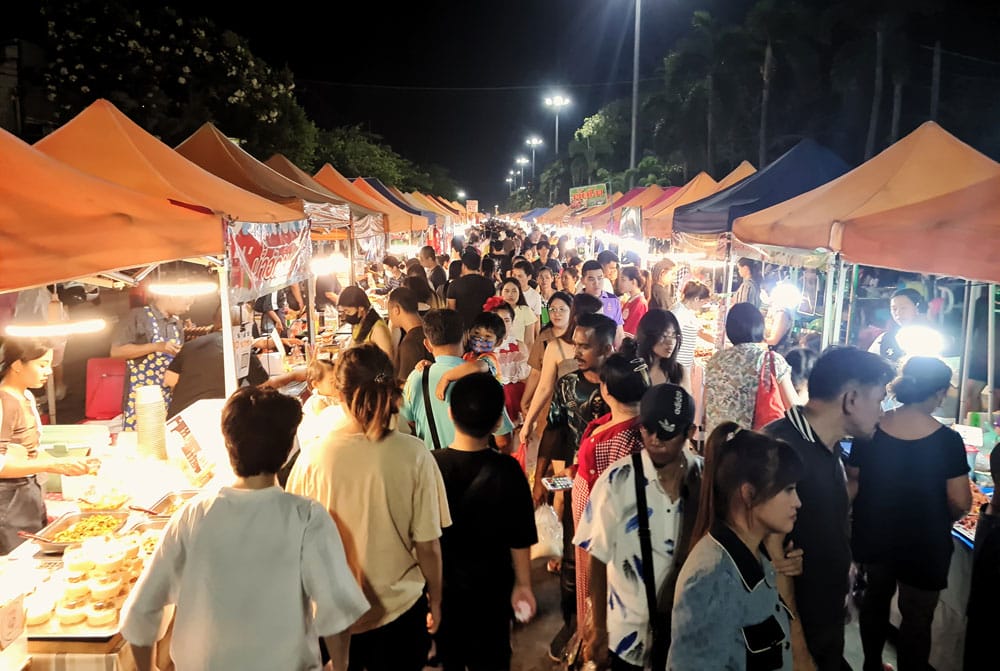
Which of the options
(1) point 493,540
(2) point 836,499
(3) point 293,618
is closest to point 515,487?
(1) point 493,540

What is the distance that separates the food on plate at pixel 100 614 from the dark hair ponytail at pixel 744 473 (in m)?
2.52

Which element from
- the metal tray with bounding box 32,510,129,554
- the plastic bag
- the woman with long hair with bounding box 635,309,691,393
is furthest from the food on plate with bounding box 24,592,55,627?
the woman with long hair with bounding box 635,309,691,393

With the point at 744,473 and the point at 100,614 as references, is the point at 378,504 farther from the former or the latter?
the point at 744,473

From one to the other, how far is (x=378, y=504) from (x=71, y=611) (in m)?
1.42

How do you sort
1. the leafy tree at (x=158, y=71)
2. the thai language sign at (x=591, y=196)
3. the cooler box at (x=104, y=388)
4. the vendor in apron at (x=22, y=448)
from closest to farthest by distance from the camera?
the vendor in apron at (x=22, y=448) < the cooler box at (x=104, y=388) < the leafy tree at (x=158, y=71) < the thai language sign at (x=591, y=196)

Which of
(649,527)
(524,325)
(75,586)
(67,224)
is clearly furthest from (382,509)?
(524,325)

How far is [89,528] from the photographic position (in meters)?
3.68

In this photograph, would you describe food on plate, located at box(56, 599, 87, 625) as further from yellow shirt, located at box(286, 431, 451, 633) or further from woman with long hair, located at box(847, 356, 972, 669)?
woman with long hair, located at box(847, 356, 972, 669)

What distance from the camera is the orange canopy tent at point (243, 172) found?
Result: 730cm

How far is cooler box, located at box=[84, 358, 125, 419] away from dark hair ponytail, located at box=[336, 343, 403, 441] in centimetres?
463

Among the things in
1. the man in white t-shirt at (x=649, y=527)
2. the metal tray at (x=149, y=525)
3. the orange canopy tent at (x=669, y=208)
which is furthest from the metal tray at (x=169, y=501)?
the orange canopy tent at (x=669, y=208)

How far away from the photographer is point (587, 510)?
2.93m

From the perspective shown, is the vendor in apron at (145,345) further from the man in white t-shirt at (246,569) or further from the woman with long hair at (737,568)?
the woman with long hair at (737,568)

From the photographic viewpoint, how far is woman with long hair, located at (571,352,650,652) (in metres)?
3.37
